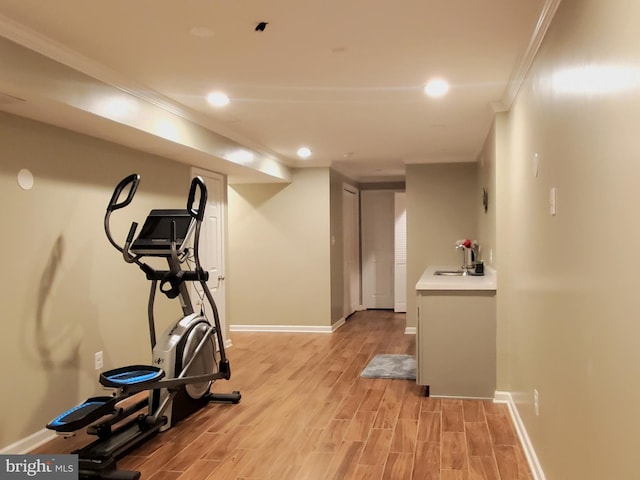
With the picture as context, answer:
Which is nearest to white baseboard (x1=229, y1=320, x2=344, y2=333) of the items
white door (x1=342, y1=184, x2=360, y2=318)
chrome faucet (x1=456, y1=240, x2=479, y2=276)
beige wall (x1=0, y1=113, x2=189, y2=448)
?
white door (x1=342, y1=184, x2=360, y2=318)

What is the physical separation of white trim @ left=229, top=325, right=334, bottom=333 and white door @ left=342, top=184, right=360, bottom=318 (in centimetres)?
108

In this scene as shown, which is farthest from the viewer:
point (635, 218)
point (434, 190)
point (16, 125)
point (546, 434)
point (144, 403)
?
point (434, 190)

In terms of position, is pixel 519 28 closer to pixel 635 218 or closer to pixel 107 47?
pixel 635 218

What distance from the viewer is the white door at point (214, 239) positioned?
584cm

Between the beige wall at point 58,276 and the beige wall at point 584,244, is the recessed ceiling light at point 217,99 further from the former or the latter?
the beige wall at point 584,244

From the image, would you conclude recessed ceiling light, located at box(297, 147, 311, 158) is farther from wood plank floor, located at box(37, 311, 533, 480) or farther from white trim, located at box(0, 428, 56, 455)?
white trim, located at box(0, 428, 56, 455)

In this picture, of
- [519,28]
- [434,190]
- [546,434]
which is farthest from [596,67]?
[434,190]

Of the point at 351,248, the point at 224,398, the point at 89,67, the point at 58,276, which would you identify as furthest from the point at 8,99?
the point at 351,248

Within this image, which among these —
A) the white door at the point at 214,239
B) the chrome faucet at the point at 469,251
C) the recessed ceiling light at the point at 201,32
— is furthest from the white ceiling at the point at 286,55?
the chrome faucet at the point at 469,251

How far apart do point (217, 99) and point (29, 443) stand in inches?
102

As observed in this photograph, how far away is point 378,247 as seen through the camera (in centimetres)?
936

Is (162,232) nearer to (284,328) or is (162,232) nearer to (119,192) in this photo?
(119,192)

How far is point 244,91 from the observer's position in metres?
3.76

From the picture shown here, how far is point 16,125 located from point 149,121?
851mm
